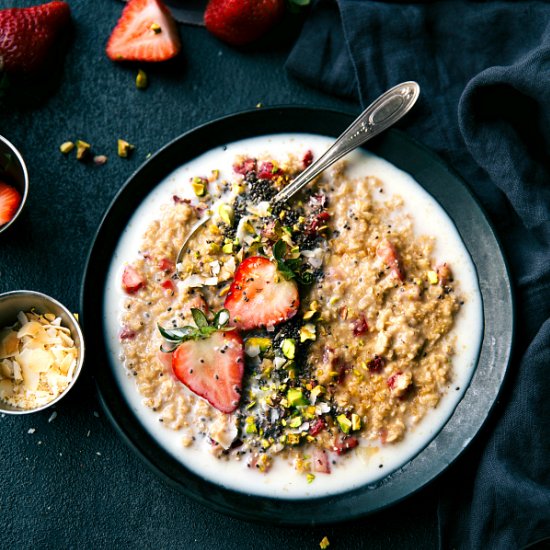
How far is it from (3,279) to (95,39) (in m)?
0.91

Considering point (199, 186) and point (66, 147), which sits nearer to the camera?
point (199, 186)

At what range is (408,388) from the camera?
203 cm

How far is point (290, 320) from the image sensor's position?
6.76 feet

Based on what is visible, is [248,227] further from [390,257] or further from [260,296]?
[390,257]

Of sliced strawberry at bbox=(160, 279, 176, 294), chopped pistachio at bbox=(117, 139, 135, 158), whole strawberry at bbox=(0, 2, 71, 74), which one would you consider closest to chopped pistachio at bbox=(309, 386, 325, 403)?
sliced strawberry at bbox=(160, 279, 176, 294)

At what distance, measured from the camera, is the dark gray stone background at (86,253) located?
215cm

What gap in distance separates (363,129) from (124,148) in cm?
82

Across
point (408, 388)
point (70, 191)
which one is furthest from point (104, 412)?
point (408, 388)

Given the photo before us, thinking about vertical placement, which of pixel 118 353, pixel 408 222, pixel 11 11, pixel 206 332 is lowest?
pixel 118 353

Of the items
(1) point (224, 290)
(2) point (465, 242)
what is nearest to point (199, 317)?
(1) point (224, 290)

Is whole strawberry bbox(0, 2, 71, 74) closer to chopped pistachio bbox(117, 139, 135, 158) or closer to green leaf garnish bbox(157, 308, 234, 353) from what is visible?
chopped pistachio bbox(117, 139, 135, 158)

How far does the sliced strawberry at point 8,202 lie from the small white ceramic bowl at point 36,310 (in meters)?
0.25

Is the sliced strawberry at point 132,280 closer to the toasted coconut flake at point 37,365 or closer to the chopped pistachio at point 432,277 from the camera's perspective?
the toasted coconut flake at point 37,365

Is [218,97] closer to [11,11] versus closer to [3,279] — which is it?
[11,11]
